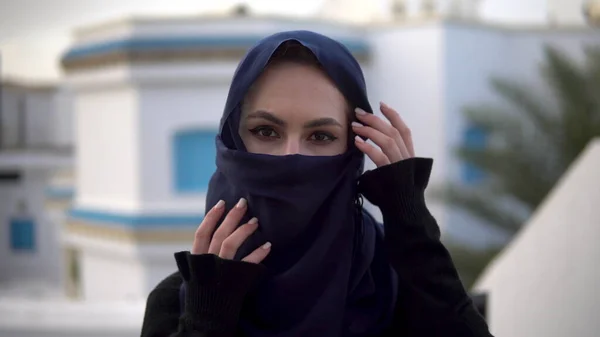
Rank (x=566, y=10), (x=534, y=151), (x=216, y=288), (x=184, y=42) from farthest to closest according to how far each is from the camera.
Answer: (x=566, y=10), (x=184, y=42), (x=534, y=151), (x=216, y=288)

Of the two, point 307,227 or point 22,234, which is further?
point 22,234

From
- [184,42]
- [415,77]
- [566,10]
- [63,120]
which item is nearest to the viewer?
[184,42]

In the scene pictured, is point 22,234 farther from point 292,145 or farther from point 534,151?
point 292,145

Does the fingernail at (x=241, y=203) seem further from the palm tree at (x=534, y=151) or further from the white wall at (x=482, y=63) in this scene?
the white wall at (x=482, y=63)

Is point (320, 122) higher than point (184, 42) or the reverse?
the reverse

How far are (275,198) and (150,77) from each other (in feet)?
17.3

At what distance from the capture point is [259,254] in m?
1.25

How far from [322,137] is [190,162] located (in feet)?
17.5

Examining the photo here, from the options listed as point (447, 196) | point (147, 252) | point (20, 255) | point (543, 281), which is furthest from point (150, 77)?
point (20, 255)

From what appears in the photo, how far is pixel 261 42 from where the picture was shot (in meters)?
1.34

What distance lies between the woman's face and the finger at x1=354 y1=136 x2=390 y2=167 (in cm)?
5

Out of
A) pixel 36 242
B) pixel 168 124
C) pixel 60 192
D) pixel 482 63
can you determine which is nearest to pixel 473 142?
pixel 482 63

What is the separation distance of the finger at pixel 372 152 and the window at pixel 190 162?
5.28 m

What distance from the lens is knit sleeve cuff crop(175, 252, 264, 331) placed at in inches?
Result: 47.9
